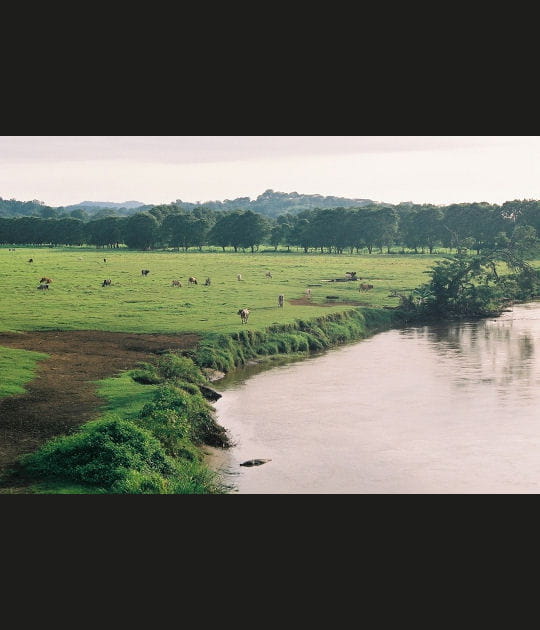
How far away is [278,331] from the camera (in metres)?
42.3

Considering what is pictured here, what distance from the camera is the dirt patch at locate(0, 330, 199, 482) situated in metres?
22.2

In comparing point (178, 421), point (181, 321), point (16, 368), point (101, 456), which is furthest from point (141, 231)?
point (101, 456)

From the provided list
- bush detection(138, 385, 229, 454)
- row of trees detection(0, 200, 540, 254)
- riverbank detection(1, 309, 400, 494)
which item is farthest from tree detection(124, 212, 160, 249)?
bush detection(138, 385, 229, 454)

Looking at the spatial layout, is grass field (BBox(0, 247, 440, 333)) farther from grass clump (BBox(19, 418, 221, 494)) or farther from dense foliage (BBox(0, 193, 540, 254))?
dense foliage (BBox(0, 193, 540, 254))

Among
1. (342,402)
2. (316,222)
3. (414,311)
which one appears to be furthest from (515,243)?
(316,222)

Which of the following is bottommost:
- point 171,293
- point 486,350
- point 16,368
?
point 486,350

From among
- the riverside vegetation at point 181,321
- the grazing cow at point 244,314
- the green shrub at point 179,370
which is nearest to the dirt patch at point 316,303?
the riverside vegetation at point 181,321

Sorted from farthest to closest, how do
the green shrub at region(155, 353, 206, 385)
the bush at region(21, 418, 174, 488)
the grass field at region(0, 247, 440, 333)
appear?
the grass field at region(0, 247, 440, 333), the green shrub at region(155, 353, 206, 385), the bush at region(21, 418, 174, 488)

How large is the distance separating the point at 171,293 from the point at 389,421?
106 feet

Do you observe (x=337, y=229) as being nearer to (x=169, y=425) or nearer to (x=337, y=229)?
(x=337, y=229)

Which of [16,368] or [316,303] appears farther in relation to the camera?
[316,303]

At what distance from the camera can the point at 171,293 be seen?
56938 mm

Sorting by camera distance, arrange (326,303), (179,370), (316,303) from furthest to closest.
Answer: (326,303) → (316,303) → (179,370)

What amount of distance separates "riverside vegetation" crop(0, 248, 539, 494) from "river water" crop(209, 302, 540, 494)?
155cm
